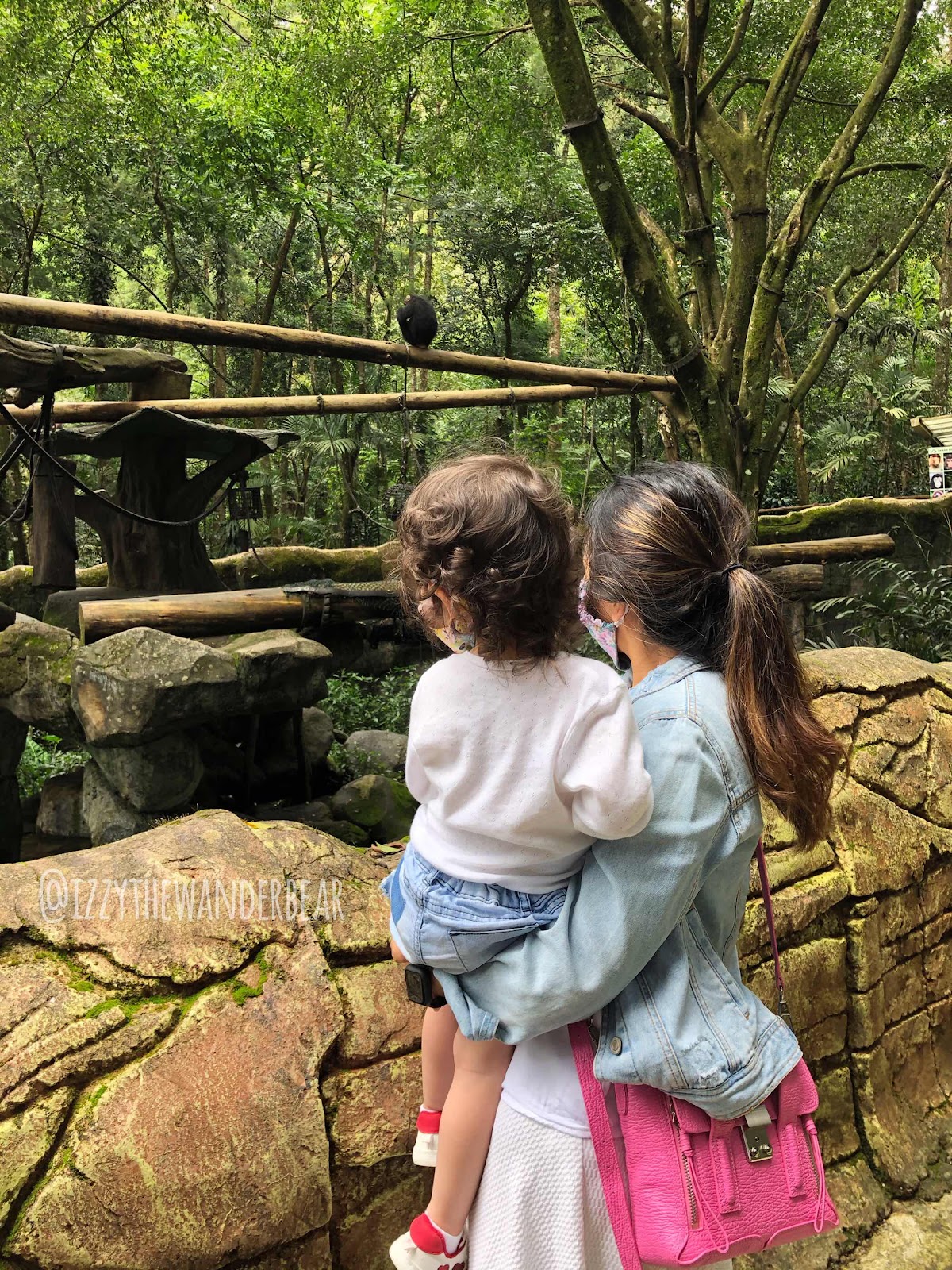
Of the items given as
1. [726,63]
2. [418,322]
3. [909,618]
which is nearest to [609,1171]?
[418,322]

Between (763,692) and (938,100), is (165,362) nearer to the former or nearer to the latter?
(763,692)

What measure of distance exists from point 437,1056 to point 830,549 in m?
8.37

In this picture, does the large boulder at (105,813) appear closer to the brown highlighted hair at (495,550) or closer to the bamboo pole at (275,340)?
the bamboo pole at (275,340)

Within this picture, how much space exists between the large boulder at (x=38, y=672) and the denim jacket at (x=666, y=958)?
134 inches

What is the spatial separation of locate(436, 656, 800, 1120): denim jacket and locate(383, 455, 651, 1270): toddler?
A: 46mm

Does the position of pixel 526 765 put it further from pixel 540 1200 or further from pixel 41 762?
pixel 41 762

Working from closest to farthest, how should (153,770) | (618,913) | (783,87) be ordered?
(618,913), (153,770), (783,87)

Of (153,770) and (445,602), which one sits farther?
(153,770)

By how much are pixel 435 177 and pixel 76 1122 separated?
9.86m

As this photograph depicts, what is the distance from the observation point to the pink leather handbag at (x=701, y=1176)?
1.14 metres

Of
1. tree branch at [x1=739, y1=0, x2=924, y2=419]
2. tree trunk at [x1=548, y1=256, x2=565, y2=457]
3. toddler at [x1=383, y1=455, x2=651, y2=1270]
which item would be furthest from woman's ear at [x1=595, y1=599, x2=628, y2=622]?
tree trunk at [x1=548, y1=256, x2=565, y2=457]

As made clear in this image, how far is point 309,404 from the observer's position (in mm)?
4320

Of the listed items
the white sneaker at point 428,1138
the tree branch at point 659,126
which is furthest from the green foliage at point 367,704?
the white sneaker at point 428,1138

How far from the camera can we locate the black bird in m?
4.09
